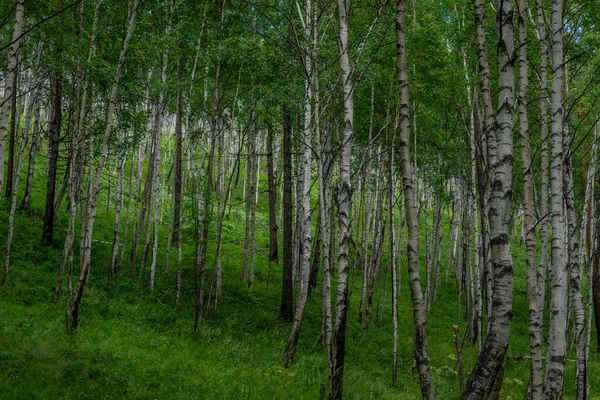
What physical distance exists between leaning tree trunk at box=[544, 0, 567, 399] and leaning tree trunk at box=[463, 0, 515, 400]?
2.97 ft

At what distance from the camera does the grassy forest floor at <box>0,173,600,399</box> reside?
6922 millimetres

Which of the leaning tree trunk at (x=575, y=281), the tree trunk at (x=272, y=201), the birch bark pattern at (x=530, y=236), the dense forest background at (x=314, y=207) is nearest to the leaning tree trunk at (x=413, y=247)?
the dense forest background at (x=314, y=207)

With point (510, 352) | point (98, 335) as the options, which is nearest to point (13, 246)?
point (98, 335)

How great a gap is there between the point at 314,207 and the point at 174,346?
16.8 ft

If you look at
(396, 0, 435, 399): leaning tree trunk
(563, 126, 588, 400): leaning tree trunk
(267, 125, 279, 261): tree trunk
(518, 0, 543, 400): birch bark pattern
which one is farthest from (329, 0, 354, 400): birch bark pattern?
(267, 125, 279, 261): tree trunk

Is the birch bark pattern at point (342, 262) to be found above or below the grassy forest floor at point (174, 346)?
above

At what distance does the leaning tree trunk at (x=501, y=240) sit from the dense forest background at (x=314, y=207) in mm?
18

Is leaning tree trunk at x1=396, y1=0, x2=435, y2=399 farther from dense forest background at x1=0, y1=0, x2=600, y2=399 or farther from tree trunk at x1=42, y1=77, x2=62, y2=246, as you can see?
tree trunk at x1=42, y1=77, x2=62, y2=246

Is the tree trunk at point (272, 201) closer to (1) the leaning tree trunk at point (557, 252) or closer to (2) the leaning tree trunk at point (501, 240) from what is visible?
(1) the leaning tree trunk at point (557, 252)

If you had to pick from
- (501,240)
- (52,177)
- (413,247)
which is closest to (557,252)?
(501,240)

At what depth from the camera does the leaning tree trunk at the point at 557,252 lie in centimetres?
486

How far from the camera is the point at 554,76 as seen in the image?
5.26 m

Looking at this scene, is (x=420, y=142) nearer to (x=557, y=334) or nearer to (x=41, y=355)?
(x=557, y=334)

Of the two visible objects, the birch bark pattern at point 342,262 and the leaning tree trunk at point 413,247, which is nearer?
the leaning tree trunk at point 413,247
